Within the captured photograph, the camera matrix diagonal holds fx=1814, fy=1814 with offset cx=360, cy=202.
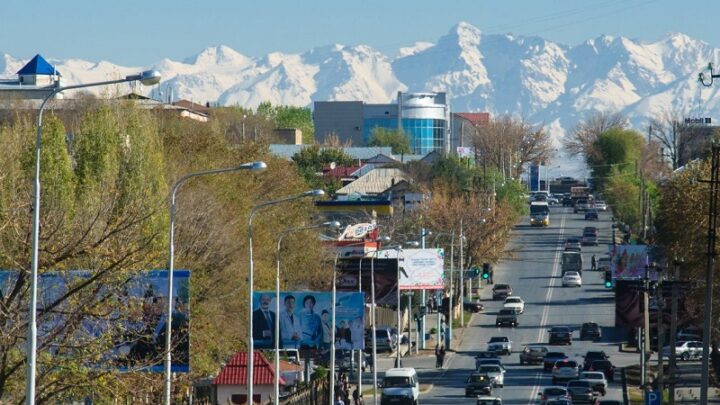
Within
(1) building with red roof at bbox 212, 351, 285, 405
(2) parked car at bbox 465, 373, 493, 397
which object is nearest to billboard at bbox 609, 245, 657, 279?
(2) parked car at bbox 465, 373, 493, 397

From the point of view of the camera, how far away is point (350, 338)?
231ft

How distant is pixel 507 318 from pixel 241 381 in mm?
53952

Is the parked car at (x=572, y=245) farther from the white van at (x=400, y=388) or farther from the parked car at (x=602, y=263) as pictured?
the white van at (x=400, y=388)

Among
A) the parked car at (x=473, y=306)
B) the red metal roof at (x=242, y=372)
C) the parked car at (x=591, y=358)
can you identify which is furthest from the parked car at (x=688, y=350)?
the red metal roof at (x=242, y=372)

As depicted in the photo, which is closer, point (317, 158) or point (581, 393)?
point (581, 393)

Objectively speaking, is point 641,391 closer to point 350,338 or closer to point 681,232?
point 681,232

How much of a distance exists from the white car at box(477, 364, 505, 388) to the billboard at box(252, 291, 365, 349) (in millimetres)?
12671

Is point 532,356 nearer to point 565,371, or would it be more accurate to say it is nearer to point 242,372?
point 565,371

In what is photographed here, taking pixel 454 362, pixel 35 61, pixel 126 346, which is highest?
pixel 35 61

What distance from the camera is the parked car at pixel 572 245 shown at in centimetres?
14488

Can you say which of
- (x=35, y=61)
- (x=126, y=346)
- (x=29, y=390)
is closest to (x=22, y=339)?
(x=29, y=390)

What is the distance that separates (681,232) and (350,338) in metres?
19.3

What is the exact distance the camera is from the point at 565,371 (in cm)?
8281

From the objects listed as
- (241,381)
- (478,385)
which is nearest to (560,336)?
(478,385)
